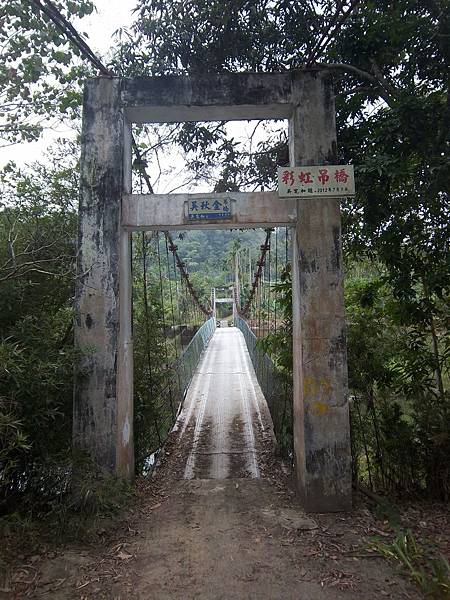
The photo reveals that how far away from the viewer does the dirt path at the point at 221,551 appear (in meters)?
1.64

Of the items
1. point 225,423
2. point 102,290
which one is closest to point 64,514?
point 102,290

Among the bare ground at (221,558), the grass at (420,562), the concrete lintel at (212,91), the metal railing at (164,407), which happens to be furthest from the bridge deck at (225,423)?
the concrete lintel at (212,91)

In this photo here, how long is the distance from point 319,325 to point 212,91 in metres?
1.49

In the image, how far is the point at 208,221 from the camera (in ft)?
7.88

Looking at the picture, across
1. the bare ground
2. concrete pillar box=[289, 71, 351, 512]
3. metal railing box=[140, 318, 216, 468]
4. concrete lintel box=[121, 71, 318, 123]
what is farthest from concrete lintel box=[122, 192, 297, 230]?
the bare ground

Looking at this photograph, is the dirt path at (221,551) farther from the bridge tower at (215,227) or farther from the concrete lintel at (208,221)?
the concrete lintel at (208,221)

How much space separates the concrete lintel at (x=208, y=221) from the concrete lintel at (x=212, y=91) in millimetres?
534

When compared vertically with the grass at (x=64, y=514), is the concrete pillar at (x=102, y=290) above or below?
above

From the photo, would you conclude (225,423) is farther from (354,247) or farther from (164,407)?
(354,247)

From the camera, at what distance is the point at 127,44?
108 inches

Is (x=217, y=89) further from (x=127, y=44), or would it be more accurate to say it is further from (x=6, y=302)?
(x=6, y=302)

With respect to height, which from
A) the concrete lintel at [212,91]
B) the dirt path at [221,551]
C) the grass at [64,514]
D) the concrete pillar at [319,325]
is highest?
the concrete lintel at [212,91]

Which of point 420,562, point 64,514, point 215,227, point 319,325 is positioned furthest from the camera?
point 215,227

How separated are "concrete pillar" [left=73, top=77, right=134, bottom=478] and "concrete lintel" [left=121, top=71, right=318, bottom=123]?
137mm
